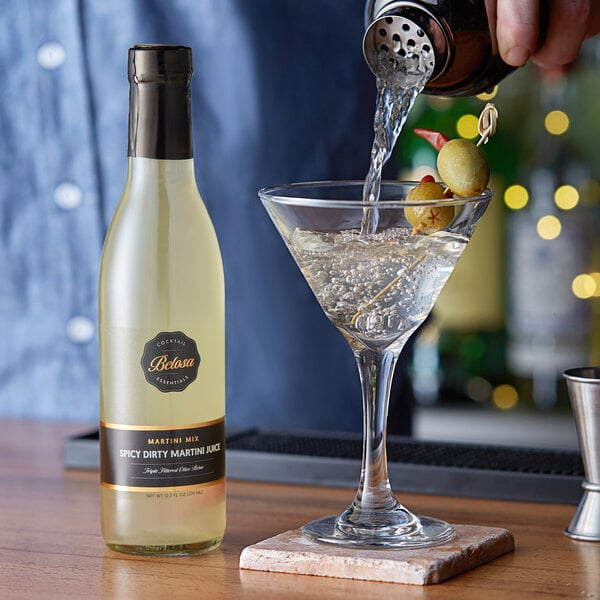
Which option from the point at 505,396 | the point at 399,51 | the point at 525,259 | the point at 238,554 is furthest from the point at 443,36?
the point at 505,396

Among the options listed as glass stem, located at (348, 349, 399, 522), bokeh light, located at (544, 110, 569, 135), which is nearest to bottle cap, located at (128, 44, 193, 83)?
glass stem, located at (348, 349, 399, 522)

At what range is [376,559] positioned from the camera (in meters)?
0.89

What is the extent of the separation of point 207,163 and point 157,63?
2.40 ft

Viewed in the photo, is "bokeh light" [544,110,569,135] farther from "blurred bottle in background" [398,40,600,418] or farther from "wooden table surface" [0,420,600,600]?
"wooden table surface" [0,420,600,600]

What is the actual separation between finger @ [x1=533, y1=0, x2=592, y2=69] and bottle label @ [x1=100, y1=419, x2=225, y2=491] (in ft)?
1.61

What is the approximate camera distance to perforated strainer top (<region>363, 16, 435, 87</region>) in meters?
1.06

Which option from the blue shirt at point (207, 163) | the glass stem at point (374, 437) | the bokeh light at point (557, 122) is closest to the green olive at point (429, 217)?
the glass stem at point (374, 437)

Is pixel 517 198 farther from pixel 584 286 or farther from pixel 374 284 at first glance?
pixel 374 284

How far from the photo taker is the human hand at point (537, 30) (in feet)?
3.53

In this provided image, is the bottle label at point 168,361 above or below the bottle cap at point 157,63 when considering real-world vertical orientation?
below

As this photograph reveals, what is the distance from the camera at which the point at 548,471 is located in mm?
1136

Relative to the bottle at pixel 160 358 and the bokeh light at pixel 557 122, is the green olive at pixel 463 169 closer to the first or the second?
the bottle at pixel 160 358

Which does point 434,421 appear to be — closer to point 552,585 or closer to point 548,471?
point 548,471

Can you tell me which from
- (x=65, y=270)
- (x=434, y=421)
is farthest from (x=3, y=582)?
(x=434, y=421)
